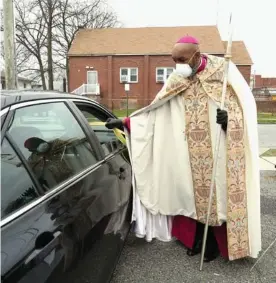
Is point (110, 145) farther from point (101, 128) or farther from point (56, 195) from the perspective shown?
point (56, 195)

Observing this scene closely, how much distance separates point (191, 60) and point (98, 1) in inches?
1534

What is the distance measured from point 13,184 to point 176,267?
71.9 inches

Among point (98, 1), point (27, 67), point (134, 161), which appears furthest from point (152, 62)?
point (134, 161)

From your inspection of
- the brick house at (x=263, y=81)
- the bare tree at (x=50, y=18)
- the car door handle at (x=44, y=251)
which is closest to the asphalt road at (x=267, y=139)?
the car door handle at (x=44, y=251)

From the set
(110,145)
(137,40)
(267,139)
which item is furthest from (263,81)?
(110,145)

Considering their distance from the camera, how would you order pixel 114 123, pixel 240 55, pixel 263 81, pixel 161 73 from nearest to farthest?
pixel 114 123 → pixel 161 73 → pixel 240 55 → pixel 263 81

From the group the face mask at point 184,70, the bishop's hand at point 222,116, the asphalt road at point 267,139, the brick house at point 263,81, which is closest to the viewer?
the bishop's hand at point 222,116

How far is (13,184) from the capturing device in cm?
163

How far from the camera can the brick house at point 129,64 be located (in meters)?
31.9

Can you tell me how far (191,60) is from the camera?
2.87 m

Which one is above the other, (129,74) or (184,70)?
(129,74)

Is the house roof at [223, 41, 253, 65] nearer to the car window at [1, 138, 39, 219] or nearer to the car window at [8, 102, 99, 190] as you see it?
the car window at [8, 102, 99, 190]

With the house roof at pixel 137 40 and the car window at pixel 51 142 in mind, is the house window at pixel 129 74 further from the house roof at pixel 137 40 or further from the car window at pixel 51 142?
the car window at pixel 51 142

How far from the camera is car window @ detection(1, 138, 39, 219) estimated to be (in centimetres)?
155
